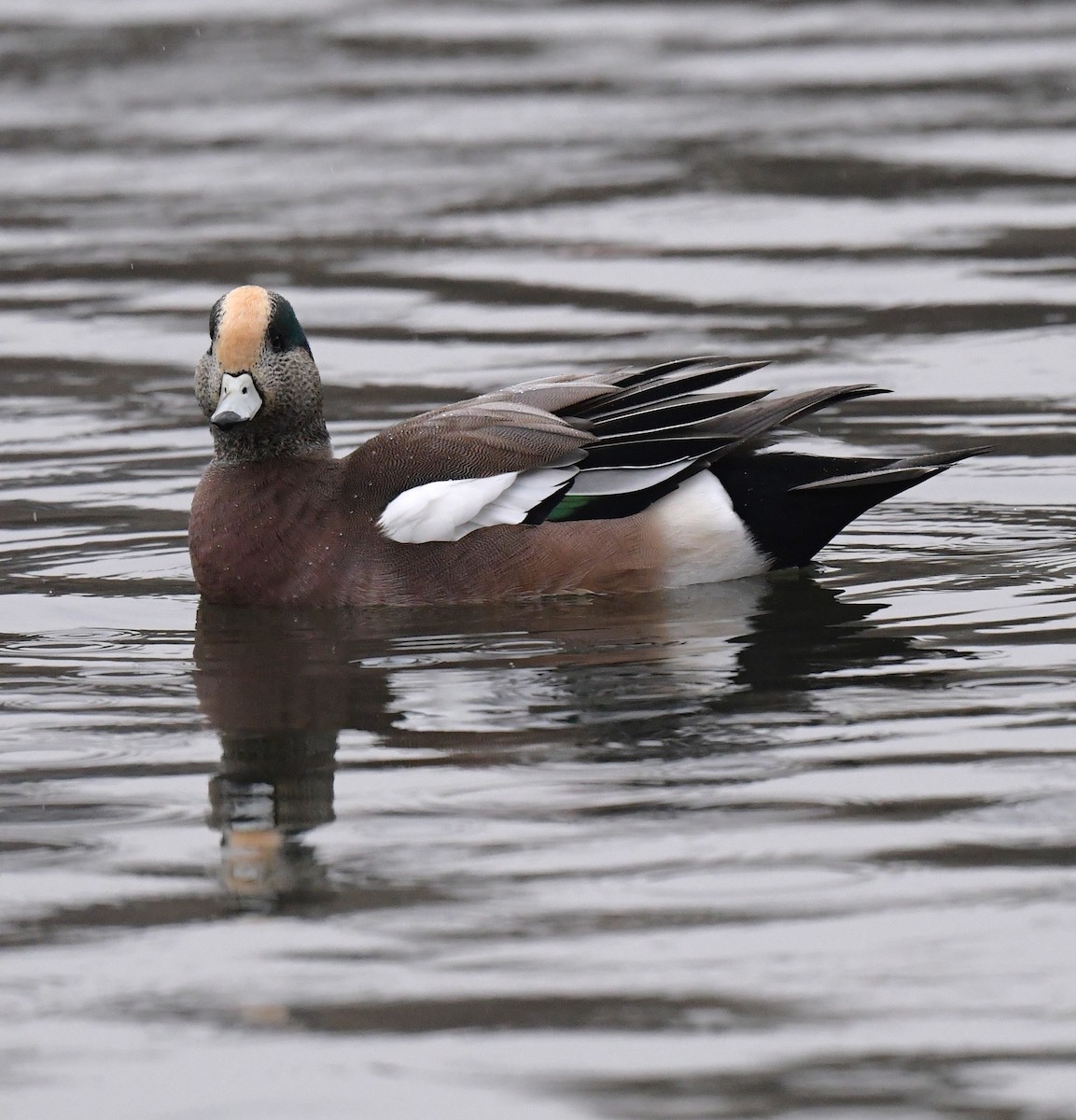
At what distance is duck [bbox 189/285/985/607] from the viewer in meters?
6.59

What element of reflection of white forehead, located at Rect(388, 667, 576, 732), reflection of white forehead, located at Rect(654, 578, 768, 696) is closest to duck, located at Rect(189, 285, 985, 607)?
reflection of white forehead, located at Rect(654, 578, 768, 696)

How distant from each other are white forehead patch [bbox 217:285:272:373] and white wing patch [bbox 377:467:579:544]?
0.58 m

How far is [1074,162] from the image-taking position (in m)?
11.8

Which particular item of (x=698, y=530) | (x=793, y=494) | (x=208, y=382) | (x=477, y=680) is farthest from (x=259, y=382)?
(x=793, y=494)

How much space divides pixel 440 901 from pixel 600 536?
2567mm

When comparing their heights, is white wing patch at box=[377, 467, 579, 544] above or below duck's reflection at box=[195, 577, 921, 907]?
above

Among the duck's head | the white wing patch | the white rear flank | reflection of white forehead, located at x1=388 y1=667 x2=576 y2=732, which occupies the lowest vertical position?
reflection of white forehead, located at x1=388 y1=667 x2=576 y2=732

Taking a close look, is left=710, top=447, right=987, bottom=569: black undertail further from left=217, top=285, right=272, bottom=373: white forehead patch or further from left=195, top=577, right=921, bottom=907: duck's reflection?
left=217, top=285, right=272, bottom=373: white forehead patch

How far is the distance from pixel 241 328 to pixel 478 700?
1.59 meters

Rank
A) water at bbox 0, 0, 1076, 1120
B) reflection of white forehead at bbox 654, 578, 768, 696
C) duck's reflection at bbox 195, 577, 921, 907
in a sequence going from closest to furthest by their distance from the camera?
water at bbox 0, 0, 1076, 1120
duck's reflection at bbox 195, 577, 921, 907
reflection of white forehead at bbox 654, 578, 768, 696

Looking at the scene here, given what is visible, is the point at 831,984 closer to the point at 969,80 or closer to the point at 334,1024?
the point at 334,1024

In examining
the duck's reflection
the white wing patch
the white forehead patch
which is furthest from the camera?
the white forehead patch

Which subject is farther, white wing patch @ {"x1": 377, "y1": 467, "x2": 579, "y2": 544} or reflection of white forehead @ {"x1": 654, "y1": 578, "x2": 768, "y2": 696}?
white wing patch @ {"x1": 377, "y1": 467, "x2": 579, "y2": 544}

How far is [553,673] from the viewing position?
5.83m
